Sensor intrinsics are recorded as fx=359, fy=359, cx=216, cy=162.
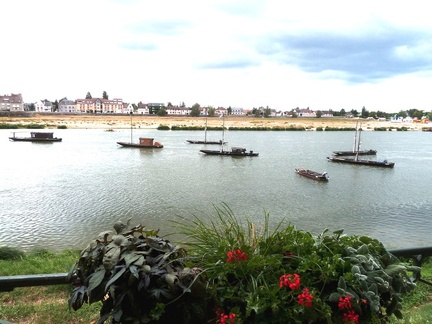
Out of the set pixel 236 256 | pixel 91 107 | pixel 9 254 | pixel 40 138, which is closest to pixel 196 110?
pixel 91 107

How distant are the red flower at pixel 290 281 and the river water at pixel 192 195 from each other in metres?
9.05

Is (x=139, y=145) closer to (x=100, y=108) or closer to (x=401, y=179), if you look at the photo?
(x=401, y=179)

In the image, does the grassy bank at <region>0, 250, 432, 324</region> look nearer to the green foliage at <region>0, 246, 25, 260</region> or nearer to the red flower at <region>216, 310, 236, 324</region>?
the red flower at <region>216, 310, 236, 324</region>

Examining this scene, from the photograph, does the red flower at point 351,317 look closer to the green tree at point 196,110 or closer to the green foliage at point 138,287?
the green foliage at point 138,287

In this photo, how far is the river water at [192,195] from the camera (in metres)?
14.1

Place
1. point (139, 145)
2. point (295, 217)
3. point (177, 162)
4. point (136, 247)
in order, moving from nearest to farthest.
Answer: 1. point (136, 247)
2. point (295, 217)
3. point (177, 162)
4. point (139, 145)

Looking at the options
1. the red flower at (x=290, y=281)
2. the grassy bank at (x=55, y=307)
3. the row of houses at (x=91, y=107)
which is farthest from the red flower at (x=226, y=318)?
the row of houses at (x=91, y=107)

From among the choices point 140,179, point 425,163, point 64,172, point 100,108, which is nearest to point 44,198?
point 140,179

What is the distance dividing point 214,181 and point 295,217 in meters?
9.48

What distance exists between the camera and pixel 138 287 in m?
1.51

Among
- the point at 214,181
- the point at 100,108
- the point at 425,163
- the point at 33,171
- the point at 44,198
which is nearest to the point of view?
the point at 44,198

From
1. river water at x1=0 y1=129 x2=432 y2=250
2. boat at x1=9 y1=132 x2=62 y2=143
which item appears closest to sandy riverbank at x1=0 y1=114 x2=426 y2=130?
boat at x1=9 y1=132 x2=62 y2=143

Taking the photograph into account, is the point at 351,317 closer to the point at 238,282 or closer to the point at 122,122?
the point at 238,282

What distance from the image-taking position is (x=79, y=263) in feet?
5.74
